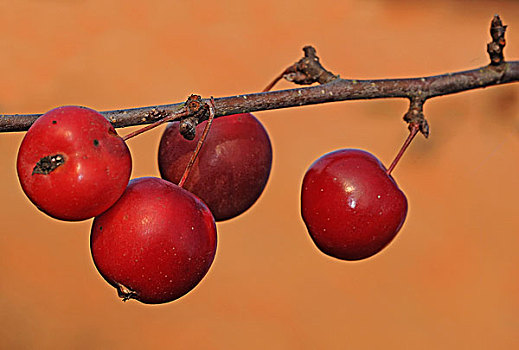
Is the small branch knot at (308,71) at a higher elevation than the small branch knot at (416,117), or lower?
higher

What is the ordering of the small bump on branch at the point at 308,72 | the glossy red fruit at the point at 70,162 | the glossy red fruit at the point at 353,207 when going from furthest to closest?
the small bump on branch at the point at 308,72
the glossy red fruit at the point at 353,207
the glossy red fruit at the point at 70,162

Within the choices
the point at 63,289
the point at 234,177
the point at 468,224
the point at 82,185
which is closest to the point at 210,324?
the point at 63,289

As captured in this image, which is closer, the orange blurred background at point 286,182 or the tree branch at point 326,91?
the tree branch at point 326,91

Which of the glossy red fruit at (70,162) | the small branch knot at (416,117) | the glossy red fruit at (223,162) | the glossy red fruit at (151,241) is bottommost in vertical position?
the glossy red fruit at (151,241)

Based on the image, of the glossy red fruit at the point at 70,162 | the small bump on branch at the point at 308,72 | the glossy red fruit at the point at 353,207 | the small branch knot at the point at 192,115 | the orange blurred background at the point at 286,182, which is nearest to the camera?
the glossy red fruit at the point at 70,162

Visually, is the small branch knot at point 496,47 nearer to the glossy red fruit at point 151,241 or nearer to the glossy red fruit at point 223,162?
the glossy red fruit at point 223,162

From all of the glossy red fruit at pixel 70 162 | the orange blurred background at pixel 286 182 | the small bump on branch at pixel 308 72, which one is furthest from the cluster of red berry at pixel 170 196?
the orange blurred background at pixel 286 182
